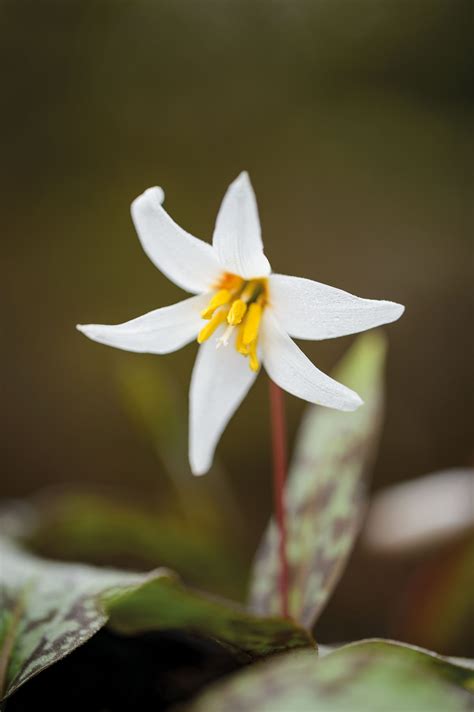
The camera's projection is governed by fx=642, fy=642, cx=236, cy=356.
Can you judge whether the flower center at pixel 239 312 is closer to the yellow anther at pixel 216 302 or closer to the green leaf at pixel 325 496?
the yellow anther at pixel 216 302

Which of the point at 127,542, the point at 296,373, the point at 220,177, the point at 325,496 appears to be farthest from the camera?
the point at 220,177

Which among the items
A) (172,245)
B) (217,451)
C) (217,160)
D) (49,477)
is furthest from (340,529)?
(217,160)

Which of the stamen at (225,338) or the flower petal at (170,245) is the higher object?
the flower petal at (170,245)

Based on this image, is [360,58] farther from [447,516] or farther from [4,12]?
[447,516]

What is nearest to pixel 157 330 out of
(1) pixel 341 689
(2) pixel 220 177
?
(1) pixel 341 689

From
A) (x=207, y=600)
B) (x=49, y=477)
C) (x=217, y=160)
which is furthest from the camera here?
(x=217, y=160)

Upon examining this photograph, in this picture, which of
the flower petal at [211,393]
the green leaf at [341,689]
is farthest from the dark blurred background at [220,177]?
the green leaf at [341,689]

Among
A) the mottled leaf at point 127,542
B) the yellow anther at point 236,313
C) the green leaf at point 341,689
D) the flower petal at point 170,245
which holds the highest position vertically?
the flower petal at point 170,245

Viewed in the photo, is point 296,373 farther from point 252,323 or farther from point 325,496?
point 325,496
